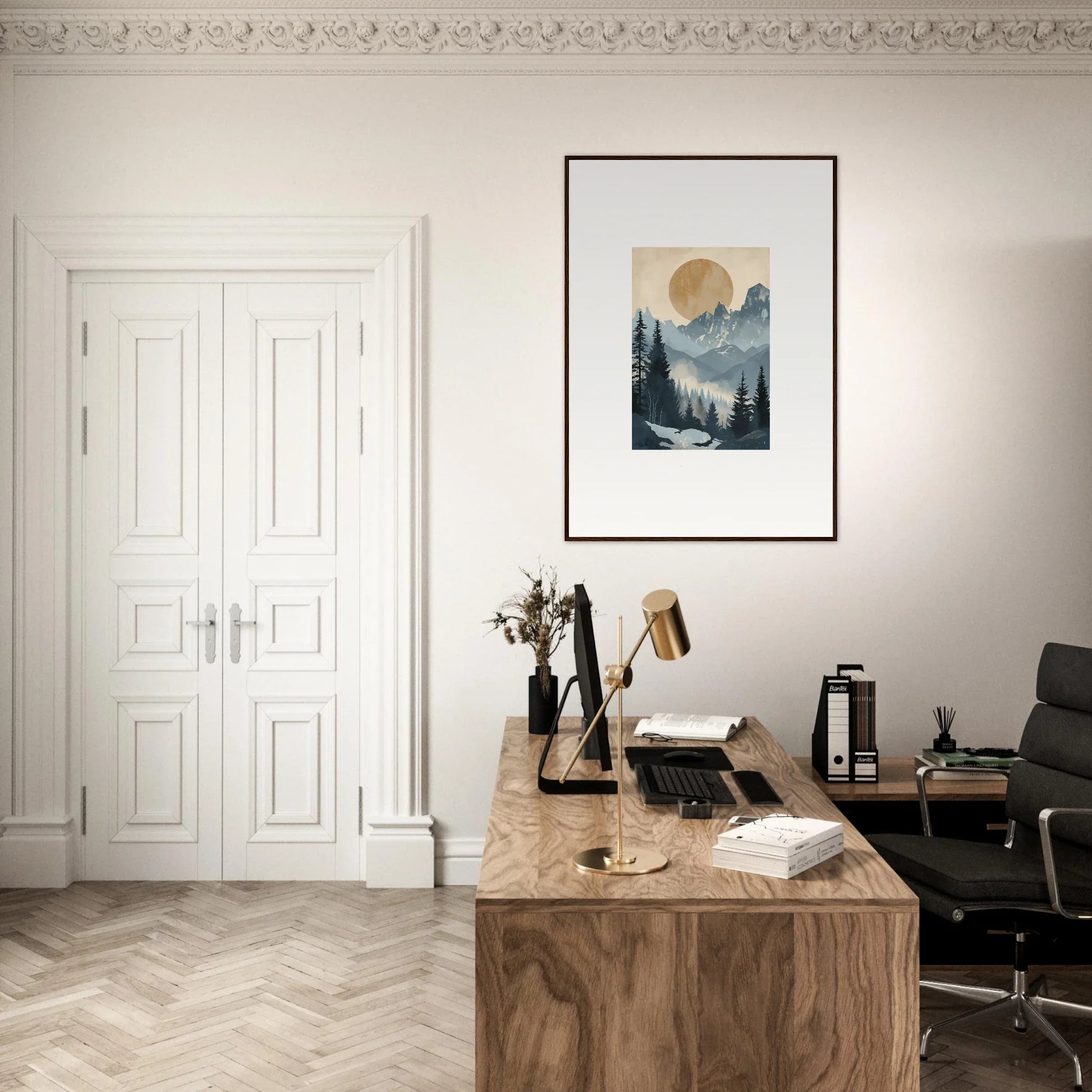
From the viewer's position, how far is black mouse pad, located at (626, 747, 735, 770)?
9.29 feet

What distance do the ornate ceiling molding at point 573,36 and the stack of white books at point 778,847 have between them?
3069mm

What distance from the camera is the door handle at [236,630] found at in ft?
13.2

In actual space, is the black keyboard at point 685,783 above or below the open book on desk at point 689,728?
below

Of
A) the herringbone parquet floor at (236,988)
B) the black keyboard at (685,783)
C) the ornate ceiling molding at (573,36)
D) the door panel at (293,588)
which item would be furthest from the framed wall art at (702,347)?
the herringbone parquet floor at (236,988)

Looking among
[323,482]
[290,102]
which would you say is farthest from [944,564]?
[290,102]

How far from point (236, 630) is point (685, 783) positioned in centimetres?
218

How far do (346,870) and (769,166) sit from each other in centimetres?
325

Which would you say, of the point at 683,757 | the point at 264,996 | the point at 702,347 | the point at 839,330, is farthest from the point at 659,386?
the point at 264,996

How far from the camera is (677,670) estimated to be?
402cm

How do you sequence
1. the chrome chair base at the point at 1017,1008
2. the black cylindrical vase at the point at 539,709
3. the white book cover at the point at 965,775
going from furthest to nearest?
1. the white book cover at the point at 965,775
2. the black cylindrical vase at the point at 539,709
3. the chrome chair base at the point at 1017,1008

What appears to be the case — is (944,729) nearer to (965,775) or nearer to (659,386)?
(965,775)


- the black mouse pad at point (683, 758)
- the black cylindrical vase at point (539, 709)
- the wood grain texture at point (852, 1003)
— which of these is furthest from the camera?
the black cylindrical vase at point (539, 709)

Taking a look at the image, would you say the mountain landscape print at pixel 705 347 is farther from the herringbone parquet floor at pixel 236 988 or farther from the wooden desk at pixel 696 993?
the wooden desk at pixel 696 993

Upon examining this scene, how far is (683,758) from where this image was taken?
2.90m
